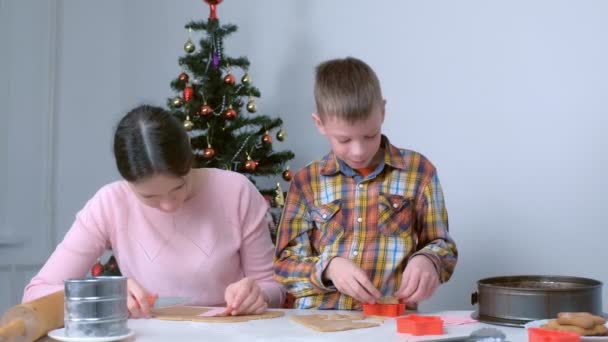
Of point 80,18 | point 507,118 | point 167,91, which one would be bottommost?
point 507,118

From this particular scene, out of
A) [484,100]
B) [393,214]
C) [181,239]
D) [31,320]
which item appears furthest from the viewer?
[484,100]

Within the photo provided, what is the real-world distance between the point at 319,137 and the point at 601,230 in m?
1.40

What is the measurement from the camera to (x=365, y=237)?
1840 millimetres

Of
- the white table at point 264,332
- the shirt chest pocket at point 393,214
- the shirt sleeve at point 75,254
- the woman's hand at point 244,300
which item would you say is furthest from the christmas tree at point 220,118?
the white table at point 264,332

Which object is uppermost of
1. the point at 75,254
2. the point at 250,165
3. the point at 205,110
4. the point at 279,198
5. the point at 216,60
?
the point at 216,60

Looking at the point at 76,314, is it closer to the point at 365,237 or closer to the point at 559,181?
the point at 365,237

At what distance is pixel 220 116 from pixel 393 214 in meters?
1.38

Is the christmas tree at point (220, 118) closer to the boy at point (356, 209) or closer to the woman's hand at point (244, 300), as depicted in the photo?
the boy at point (356, 209)

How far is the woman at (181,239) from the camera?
1.89 m

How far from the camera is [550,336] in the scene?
1154mm

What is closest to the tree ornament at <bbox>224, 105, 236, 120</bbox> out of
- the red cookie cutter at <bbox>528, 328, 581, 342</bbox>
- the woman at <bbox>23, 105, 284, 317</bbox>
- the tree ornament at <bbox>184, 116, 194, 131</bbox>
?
the tree ornament at <bbox>184, 116, 194, 131</bbox>

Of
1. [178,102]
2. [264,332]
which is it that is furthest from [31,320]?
[178,102]

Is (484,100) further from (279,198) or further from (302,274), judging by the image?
(302,274)

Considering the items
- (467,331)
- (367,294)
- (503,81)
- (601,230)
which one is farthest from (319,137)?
(467,331)
